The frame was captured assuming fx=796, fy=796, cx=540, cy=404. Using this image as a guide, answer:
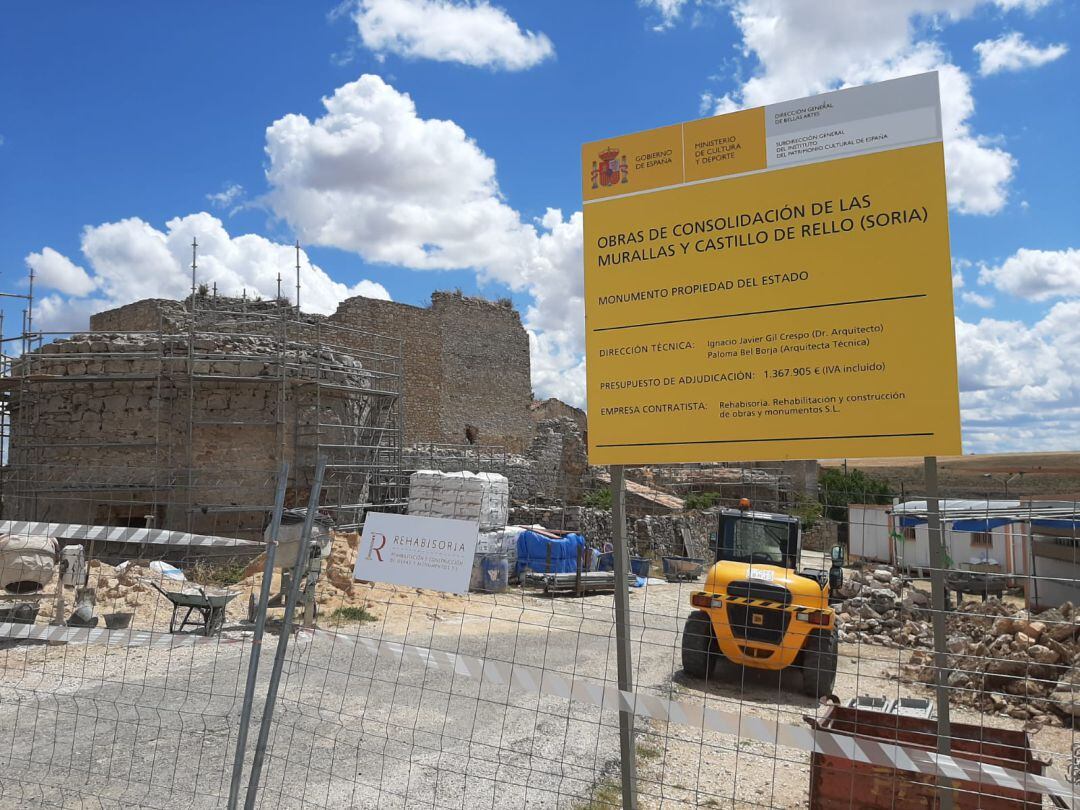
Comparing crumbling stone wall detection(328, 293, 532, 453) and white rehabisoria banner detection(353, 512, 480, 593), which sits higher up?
crumbling stone wall detection(328, 293, 532, 453)

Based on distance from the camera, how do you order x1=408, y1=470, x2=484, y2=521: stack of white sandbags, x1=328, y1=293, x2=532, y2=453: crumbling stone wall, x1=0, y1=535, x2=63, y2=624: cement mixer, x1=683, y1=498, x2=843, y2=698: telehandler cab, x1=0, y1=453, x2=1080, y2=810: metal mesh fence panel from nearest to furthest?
x1=0, y1=453, x2=1080, y2=810: metal mesh fence panel, x1=683, y1=498, x2=843, y2=698: telehandler cab, x1=0, y1=535, x2=63, y2=624: cement mixer, x1=408, y1=470, x2=484, y2=521: stack of white sandbags, x1=328, y1=293, x2=532, y2=453: crumbling stone wall

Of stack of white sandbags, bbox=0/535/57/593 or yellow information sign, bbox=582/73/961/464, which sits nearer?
yellow information sign, bbox=582/73/961/464

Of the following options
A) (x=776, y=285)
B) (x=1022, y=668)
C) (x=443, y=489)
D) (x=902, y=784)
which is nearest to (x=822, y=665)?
(x=1022, y=668)

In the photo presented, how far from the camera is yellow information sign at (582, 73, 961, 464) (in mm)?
2918

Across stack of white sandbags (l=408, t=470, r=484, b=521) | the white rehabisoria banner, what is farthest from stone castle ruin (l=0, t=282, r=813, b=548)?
the white rehabisoria banner

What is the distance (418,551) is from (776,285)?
6.18 ft

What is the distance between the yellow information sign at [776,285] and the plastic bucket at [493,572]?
8.65m

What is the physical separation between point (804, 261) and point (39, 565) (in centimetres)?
827

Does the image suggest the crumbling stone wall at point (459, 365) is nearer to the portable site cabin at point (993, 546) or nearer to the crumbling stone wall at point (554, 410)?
the crumbling stone wall at point (554, 410)

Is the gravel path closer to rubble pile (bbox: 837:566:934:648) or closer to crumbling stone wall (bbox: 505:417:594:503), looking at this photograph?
rubble pile (bbox: 837:566:934:648)

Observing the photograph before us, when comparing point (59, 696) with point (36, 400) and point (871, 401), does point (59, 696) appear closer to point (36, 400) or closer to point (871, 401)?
point (871, 401)

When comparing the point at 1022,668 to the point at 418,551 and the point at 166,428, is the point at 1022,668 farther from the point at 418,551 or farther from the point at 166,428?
the point at 166,428

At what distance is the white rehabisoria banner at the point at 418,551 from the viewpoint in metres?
3.40

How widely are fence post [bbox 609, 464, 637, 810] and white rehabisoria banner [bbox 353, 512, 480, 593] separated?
0.63m
